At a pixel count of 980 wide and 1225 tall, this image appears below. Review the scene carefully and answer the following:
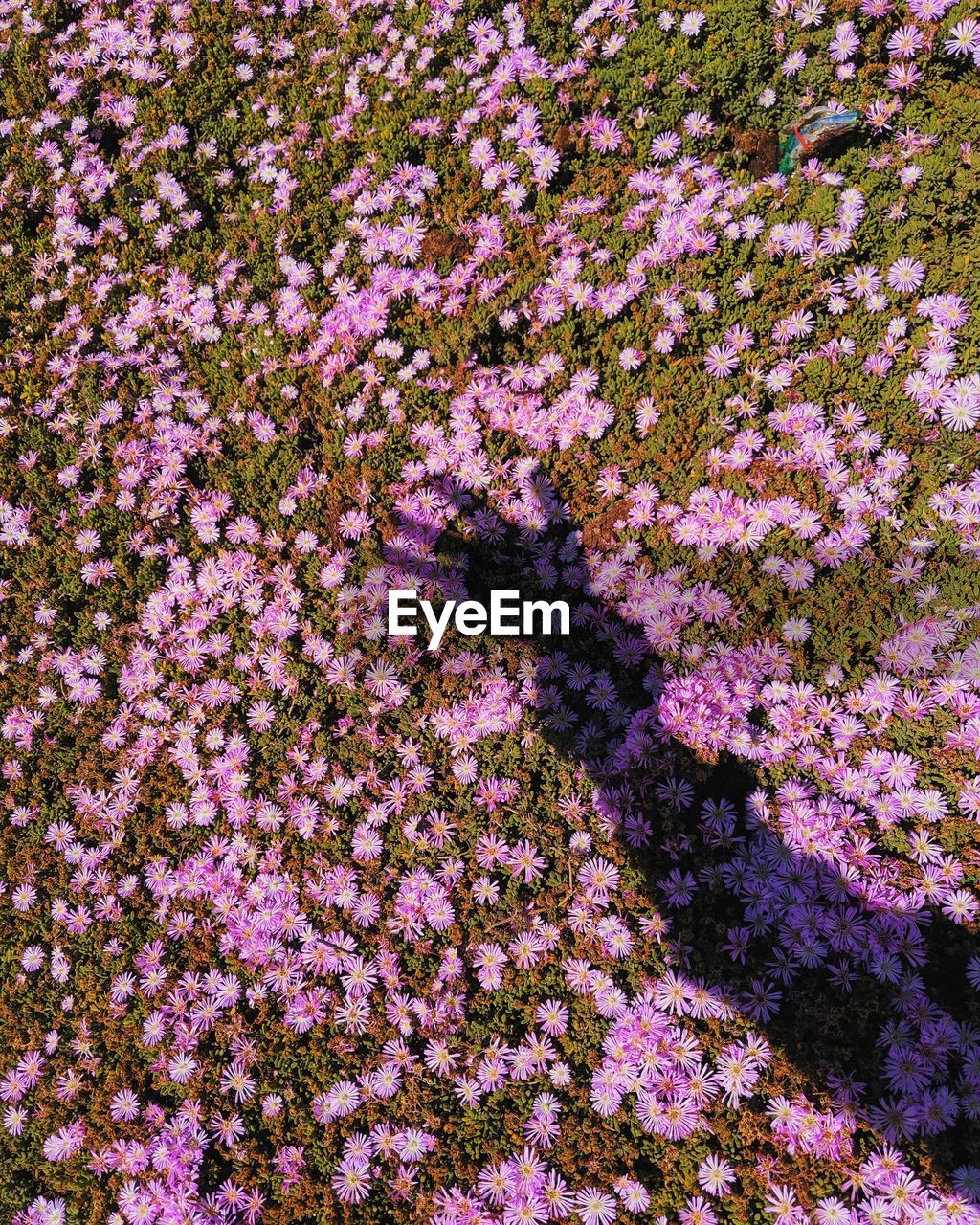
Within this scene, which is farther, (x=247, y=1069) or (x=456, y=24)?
(x=456, y=24)

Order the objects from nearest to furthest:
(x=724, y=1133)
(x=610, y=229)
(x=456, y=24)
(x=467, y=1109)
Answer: (x=724, y=1133), (x=467, y=1109), (x=610, y=229), (x=456, y=24)

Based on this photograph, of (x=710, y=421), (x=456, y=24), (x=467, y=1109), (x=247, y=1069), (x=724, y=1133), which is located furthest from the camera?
(x=456, y=24)

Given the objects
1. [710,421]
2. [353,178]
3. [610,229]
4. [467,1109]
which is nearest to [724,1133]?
[467,1109]

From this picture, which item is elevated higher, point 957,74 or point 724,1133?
point 957,74

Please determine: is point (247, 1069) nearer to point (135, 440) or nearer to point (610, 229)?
point (135, 440)

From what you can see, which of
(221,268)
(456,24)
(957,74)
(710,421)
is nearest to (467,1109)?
(710,421)

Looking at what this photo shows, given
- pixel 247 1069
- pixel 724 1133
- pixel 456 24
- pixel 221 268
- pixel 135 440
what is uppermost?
pixel 456 24
